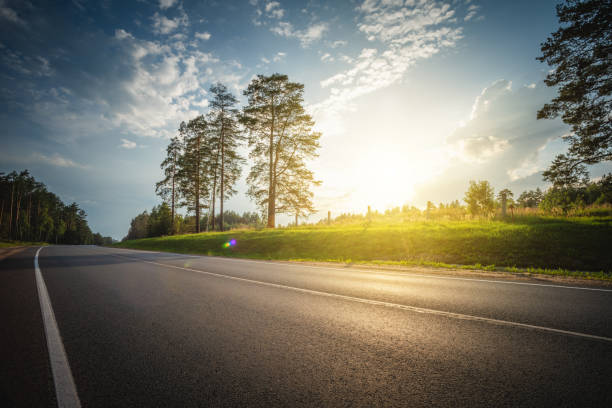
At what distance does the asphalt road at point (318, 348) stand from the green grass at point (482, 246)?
5036mm

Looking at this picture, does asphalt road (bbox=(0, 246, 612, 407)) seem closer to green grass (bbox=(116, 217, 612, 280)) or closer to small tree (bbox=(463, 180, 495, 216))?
green grass (bbox=(116, 217, 612, 280))

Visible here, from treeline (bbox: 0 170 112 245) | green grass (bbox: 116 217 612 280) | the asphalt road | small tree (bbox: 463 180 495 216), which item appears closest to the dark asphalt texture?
the asphalt road

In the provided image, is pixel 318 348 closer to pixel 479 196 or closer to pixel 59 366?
pixel 59 366

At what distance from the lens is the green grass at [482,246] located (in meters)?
8.92

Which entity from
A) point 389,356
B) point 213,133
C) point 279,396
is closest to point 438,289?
point 389,356

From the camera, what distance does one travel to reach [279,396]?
1.90m

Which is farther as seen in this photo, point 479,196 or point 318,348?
point 479,196

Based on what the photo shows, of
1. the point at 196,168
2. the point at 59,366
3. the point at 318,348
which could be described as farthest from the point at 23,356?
the point at 196,168

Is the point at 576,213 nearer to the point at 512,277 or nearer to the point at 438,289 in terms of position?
the point at 512,277

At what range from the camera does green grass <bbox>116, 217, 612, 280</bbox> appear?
8922mm

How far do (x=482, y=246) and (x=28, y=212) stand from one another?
9758cm

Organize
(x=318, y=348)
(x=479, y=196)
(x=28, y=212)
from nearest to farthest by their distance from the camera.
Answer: (x=318, y=348)
(x=479, y=196)
(x=28, y=212)

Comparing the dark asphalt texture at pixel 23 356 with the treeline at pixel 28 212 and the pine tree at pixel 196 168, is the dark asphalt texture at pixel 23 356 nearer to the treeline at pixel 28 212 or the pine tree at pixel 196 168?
the pine tree at pixel 196 168

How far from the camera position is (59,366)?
2.35 meters
